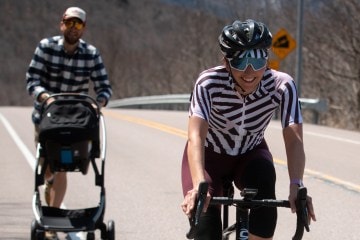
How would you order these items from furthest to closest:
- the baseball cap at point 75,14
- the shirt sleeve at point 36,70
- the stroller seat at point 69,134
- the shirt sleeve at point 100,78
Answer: the shirt sleeve at point 100,78 → the shirt sleeve at point 36,70 → the baseball cap at point 75,14 → the stroller seat at point 69,134

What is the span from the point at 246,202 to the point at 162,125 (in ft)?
60.6

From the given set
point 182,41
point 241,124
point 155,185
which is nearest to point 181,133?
point 155,185

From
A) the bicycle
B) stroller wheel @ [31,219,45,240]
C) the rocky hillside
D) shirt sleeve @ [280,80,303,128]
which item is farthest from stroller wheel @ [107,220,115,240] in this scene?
the rocky hillside

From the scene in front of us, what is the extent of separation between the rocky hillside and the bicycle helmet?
2312cm

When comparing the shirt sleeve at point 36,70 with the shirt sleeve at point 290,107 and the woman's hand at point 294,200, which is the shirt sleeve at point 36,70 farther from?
the woman's hand at point 294,200

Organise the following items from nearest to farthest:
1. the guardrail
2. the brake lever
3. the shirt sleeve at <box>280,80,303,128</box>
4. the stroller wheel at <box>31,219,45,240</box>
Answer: the brake lever, the shirt sleeve at <box>280,80,303,128</box>, the stroller wheel at <box>31,219,45,240</box>, the guardrail

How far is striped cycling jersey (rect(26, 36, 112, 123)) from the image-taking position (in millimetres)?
7680

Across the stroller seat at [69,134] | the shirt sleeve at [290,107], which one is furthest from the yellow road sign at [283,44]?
the shirt sleeve at [290,107]

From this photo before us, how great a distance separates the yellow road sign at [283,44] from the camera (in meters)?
Result: 28.5

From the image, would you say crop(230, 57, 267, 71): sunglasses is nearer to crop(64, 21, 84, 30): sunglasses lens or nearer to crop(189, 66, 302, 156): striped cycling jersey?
crop(189, 66, 302, 156): striped cycling jersey

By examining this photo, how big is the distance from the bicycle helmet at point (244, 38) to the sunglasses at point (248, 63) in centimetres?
4

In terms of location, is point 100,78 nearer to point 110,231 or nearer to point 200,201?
point 110,231

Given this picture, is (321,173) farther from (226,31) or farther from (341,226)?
(226,31)

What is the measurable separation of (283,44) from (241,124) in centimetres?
2398
